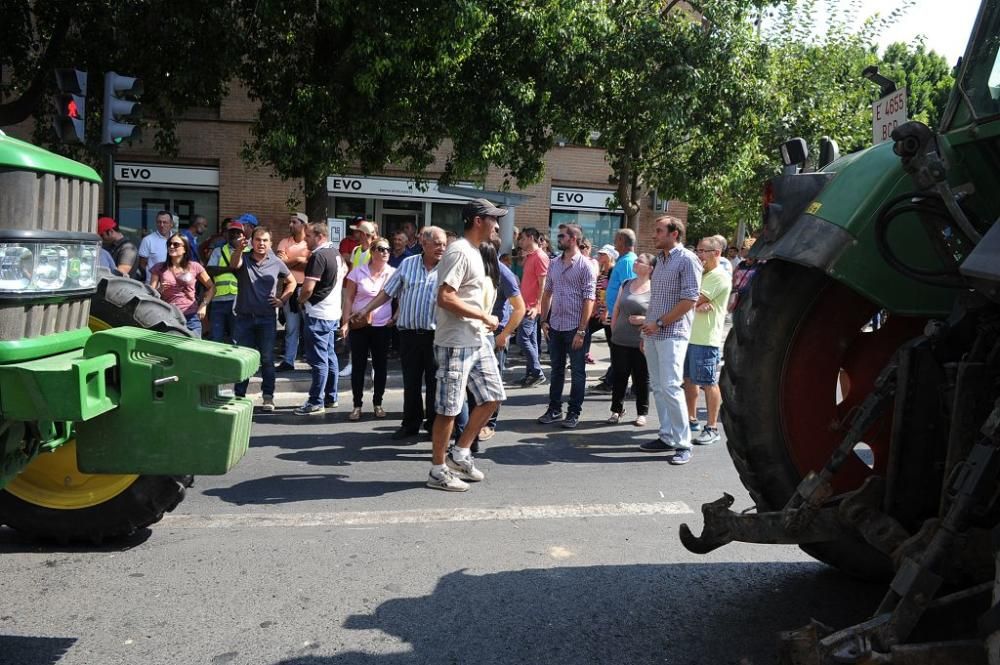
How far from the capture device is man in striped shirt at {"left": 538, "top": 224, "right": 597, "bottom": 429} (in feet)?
27.2

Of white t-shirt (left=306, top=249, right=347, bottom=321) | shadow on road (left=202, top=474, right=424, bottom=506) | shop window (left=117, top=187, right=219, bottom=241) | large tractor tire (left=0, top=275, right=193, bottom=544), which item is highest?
shop window (left=117, top=187, right=219, bottom=241)

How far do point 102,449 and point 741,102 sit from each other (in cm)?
1384

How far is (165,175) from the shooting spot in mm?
21203

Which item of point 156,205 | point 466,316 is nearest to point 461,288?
point 466,316

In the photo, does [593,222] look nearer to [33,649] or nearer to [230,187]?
[230,187]

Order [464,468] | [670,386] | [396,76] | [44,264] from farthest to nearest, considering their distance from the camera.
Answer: [396,76] < [670,386] < [464,468] < [44,264]

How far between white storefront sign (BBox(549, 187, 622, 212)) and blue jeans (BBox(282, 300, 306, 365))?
520 inches

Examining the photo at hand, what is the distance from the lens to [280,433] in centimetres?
761

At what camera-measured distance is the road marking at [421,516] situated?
16.4ft

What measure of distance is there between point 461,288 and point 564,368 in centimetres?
274

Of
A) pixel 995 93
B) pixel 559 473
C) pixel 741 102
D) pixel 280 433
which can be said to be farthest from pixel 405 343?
pixel 741 102

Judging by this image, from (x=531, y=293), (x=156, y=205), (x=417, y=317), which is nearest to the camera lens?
(x=417, y=317)

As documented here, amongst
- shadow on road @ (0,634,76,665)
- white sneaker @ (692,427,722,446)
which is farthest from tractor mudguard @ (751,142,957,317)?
white sneaker @ (692,427,722,446)

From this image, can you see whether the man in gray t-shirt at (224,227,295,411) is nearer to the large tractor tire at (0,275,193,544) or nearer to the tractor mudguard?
the large tractor tire at (0,275,193,544)
